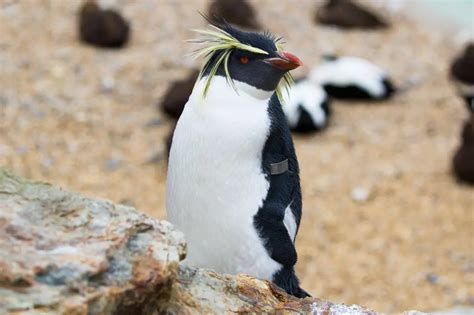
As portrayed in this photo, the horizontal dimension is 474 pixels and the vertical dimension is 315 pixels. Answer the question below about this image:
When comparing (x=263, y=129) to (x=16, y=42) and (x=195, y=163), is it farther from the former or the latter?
(x=16, y=42)

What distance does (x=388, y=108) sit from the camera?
8047mm

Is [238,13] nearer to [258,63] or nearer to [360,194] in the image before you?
[360,194]

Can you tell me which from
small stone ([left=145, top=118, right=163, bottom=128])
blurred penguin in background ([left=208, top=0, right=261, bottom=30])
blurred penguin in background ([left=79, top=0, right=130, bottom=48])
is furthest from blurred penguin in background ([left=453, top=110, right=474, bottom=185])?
blurred penguin in background ([left=79, top=0, right=130, bottom=48])

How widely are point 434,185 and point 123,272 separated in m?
5.31

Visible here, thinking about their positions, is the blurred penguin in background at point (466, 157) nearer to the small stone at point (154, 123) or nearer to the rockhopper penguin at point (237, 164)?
the small stone at point (154, 123)

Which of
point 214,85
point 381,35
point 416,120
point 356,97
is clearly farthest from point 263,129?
point 381,35

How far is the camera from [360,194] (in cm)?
615

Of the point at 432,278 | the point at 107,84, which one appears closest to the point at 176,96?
the point at 107,84

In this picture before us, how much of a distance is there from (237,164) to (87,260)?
2.57 ft

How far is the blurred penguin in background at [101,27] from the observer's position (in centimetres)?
802

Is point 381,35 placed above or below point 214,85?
below

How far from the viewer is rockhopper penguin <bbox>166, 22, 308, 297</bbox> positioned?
6.89 feet

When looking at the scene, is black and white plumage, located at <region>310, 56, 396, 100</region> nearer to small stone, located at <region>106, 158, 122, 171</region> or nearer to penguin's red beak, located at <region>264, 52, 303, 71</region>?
small stone, located at <region>106, 158, 122, 171</region>

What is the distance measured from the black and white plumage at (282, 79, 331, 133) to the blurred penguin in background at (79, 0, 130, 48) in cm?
188
